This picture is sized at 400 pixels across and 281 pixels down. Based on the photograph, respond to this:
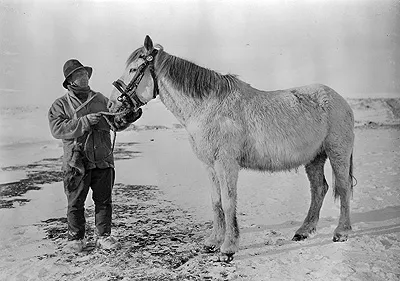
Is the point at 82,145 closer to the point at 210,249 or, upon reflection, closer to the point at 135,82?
the point at 135,82

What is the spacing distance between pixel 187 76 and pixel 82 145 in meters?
0.71

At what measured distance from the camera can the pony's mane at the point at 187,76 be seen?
1.78m

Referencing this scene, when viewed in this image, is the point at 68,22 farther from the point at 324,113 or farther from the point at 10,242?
the point at 324,113

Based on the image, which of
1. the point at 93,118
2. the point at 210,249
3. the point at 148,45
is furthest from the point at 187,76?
the point at 210,249

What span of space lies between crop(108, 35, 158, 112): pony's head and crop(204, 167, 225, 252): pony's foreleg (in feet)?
1.92

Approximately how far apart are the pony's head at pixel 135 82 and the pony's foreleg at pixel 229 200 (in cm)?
56

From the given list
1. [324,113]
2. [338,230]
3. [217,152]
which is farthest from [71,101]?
[338,230]

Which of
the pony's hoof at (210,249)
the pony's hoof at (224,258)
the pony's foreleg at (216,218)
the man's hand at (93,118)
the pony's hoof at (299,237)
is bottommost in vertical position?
the pony's hoof at (210,249)

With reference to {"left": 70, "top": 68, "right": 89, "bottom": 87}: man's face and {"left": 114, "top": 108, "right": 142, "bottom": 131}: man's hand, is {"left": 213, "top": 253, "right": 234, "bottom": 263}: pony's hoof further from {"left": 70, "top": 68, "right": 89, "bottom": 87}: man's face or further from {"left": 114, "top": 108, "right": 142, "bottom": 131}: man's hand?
{"left": 70, "top": 68, "right": 89, "bottom": 87}: man's face

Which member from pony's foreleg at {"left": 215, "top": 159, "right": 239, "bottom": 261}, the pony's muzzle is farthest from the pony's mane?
pony's foreleg at {"left": 215, "top": 159, "right": 239, "bottom": 261}

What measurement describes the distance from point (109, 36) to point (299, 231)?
176cm

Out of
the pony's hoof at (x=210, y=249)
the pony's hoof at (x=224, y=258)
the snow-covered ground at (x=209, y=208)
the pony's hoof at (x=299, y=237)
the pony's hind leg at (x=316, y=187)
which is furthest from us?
the pony's hind leg at (x=316, y=187)

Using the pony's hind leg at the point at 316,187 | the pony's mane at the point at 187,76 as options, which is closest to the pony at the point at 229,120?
the pony's mane at the point at 187,76

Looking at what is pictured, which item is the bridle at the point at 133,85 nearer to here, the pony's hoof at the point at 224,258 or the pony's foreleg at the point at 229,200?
the pony's foreleg at the point at 229,200
